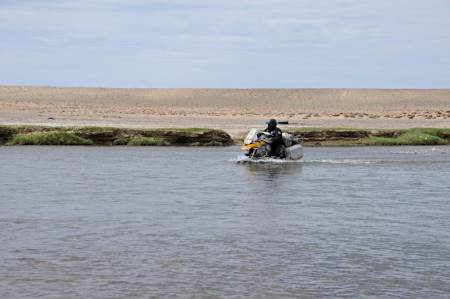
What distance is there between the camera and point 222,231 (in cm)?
1534

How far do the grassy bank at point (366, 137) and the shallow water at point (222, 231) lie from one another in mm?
10085

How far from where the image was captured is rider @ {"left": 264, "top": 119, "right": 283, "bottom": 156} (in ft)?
94.3

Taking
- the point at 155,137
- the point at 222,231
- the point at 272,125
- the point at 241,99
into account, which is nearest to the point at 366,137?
the point at 155,137

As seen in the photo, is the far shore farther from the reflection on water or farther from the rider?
the reflection on water

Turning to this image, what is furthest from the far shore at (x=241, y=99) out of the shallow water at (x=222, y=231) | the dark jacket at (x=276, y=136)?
the shallow water at (x=222, y=231)

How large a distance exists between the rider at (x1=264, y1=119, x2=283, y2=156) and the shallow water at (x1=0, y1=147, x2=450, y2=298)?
138 centimetres

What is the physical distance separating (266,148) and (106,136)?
9.51 meters

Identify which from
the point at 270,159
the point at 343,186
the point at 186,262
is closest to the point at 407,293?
the point at 186,262

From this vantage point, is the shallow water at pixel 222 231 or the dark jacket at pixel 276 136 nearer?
the shallow water at pixel 222 231

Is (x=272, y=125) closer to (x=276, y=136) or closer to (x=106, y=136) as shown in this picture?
(x=276, y=136)

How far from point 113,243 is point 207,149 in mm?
21304

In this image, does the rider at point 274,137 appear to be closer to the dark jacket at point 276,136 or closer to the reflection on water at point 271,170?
the dark jacket at point 276,136

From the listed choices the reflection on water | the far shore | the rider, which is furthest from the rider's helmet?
the far shore

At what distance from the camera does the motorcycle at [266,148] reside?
29.1 meters
